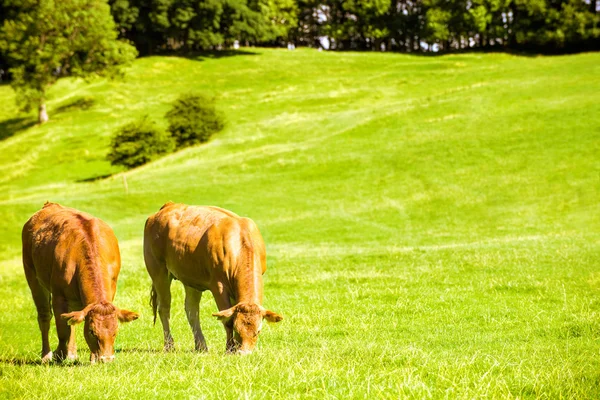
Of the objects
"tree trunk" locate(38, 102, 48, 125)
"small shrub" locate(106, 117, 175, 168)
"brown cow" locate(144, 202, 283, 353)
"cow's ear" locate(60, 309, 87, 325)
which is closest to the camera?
"cow's ear" locate(60, 309, 87, 325)

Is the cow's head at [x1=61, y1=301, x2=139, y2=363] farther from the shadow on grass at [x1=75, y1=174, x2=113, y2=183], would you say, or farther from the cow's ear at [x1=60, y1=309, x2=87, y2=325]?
the shadow on grass at [x1=75, y1=174, x2=113, y2=183]

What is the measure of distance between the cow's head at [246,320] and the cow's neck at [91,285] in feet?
7.21

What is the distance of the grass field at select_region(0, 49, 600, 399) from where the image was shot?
853 cm

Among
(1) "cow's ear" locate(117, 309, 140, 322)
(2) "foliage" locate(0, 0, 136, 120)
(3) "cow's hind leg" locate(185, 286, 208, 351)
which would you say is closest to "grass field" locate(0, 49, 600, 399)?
(3) "cow's hind leg" locate(185, 286, 208, 351)

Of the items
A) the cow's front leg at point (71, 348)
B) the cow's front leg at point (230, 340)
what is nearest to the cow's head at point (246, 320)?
the cow's front leg at point (230, 340)

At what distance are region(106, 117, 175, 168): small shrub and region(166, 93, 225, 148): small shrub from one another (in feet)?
10.8

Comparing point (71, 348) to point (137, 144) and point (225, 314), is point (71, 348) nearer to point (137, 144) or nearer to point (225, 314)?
point (225, 314)

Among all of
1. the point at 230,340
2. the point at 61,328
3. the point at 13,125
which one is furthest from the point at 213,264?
the point at 13,125

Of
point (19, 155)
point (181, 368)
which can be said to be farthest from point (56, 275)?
point (19, 155)

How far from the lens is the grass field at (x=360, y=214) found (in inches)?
336

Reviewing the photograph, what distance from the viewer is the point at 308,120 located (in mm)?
67312

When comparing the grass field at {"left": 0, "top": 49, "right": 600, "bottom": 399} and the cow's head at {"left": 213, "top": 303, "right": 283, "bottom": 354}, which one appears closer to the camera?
the grass field at {"left": 0, "top": 49, "right": 600, "bottom": 399}

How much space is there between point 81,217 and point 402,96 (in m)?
66.0

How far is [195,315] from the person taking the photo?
12.4 meters
